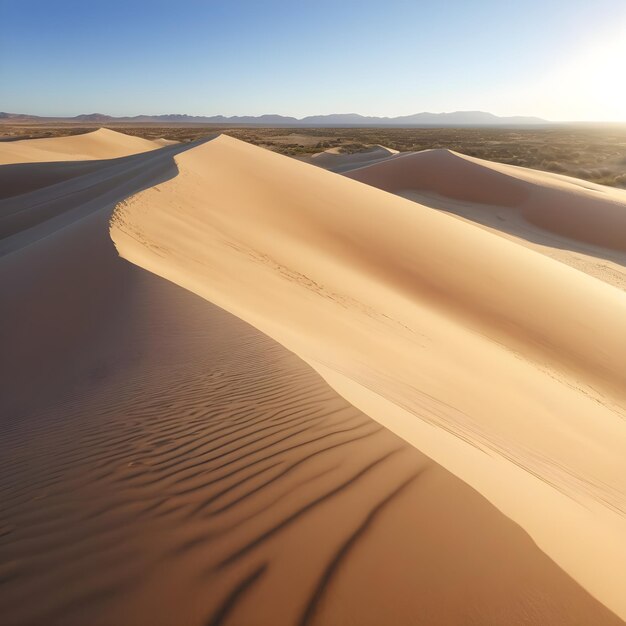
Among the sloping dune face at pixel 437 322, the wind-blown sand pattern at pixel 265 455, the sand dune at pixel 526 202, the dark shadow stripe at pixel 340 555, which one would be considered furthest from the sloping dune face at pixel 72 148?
the dark shadow stripe at pixel 340 555

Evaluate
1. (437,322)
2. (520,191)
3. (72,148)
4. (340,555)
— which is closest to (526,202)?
(520,191)

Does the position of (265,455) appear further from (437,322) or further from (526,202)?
(526,202)

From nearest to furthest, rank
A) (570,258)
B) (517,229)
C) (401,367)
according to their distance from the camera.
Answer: (401,367) → (570,258) → (517,229)

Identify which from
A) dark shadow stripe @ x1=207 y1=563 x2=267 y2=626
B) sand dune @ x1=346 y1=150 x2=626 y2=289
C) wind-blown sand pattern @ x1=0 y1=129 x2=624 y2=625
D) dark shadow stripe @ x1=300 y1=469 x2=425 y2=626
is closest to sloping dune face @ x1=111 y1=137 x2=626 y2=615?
wind-blown sand pattern @ x1=0 y1=129 x2=624 y2=625

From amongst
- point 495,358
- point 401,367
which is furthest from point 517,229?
point 401,367

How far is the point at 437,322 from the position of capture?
7578 millimetres

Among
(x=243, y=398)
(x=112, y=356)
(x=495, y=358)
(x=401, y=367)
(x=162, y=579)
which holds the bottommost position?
(x=495, y=358)

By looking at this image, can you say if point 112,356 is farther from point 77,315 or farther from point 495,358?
point 495,358

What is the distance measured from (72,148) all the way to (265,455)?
1678 inches

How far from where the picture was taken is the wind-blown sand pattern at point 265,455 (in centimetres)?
169

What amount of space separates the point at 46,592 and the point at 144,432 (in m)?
1.09

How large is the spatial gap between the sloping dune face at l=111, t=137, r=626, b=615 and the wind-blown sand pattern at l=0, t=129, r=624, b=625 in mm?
46

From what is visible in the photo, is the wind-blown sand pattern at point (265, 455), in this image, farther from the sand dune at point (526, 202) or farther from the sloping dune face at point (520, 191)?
the sloping dune face at point (520, 191)

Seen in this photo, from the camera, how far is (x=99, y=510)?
200 centimetres
